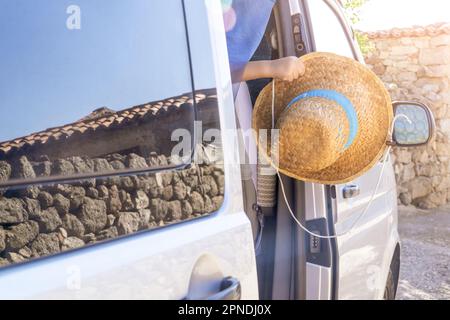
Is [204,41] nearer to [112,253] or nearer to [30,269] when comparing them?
[112,253]

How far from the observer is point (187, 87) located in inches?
58.2

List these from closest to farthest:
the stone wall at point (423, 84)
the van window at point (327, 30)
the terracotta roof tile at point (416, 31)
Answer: the van window at point (327, 30)
the stone wall at point (423, 84)
the terracotta roof tile at point (416, 31)

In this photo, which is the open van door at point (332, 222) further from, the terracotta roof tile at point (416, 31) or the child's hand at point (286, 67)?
the terracotta roof tile at point (416, 31)

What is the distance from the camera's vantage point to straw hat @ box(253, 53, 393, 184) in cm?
212

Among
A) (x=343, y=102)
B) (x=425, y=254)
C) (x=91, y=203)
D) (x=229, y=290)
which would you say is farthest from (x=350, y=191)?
(x=425, y=254)

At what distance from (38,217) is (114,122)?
0.29m

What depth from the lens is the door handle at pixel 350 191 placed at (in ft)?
7.98

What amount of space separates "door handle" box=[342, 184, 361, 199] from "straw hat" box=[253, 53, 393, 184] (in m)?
0.19

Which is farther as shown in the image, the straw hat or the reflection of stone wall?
the straw hat

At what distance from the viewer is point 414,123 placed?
258 centimetres

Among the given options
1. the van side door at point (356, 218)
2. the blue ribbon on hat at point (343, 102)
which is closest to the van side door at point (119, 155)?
the blue ribbon on hat at point (343, 102)

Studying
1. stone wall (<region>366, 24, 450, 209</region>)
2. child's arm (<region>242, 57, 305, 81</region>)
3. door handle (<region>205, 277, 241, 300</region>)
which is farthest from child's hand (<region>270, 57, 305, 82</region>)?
stone wall (<region>366, 24, 450, 209</region>)

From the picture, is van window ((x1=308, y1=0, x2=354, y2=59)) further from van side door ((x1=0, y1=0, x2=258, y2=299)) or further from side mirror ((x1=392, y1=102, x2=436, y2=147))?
van side door ((x1=0, y1=0, x2=258, y2=299))

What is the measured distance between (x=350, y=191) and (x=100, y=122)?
4.83 ft
